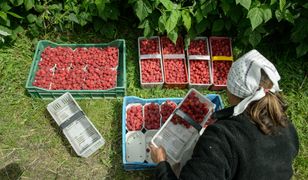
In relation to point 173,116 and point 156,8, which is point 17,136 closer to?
point 173,116

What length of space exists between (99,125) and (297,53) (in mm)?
2309

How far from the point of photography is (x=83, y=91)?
3.56 metres

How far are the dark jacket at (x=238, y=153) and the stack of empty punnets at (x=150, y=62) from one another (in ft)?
5.30

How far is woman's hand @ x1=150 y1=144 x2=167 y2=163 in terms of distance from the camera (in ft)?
9.05

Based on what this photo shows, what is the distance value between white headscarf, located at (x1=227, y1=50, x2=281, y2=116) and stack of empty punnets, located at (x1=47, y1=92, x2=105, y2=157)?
167 cm

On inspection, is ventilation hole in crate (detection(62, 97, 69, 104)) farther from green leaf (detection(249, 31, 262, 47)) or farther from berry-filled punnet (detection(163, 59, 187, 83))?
green leaf (detection(249, 31, 262, 47))

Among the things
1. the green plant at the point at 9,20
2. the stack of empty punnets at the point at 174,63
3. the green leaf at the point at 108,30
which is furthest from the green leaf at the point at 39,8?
the stack of empty punnets at the point at 174,63

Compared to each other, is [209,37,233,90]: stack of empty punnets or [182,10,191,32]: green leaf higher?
[182,10,191,32]: green leaf

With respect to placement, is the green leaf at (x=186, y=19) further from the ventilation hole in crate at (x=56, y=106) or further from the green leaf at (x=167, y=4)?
the ventilation hole in crate at (x=56, y=106)

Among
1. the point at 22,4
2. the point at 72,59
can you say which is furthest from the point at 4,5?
the point at 72,59

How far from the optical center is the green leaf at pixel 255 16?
3.32 metres

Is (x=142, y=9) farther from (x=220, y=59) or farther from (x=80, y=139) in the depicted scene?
(x=80, y=139)

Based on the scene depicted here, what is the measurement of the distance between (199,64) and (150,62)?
0.55 meters

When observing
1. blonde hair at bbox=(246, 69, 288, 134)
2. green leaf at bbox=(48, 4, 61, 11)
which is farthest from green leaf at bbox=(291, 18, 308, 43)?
green leaf at bbox=(48, 4, 61, 11)
